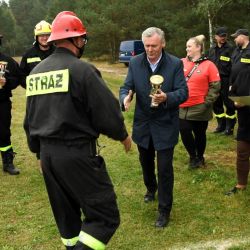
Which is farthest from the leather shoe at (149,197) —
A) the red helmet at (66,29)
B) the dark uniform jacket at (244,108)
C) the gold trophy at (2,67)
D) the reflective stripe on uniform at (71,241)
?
the red helmet at (66,29)

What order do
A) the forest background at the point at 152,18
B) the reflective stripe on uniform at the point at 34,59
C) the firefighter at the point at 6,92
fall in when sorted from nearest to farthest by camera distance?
the firefighter at the point at 6,92 < the reflective stripe on uniform at the point at 34,59 < the forest background at the point at 152,18

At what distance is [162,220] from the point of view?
4980mm

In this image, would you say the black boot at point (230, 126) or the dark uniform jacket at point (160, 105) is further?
the black boot at point (230, 126)

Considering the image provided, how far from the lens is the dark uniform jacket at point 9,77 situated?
6.63 m

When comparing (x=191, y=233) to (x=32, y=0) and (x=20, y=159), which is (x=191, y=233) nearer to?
(x=20, y=159)

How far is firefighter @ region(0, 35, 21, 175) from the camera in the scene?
6585mm

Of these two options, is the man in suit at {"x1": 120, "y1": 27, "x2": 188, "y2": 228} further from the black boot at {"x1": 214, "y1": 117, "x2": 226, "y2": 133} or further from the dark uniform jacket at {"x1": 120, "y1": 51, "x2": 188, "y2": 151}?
the black boot at {"x1": 214, "y1": 117, "x2": 226, "y2": 133}

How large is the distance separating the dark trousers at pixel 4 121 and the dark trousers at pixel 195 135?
2.81 meters

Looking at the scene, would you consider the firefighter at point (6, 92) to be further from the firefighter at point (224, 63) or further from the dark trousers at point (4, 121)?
the firefighter at point (224, 63)

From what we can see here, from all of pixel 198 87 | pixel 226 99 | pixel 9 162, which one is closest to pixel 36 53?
pixel 9 162

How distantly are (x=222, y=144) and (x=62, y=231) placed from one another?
540 centimetres

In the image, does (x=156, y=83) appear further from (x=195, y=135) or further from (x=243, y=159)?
(x=195, y=135)

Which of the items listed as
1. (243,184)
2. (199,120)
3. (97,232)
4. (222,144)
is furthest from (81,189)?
(222,144)

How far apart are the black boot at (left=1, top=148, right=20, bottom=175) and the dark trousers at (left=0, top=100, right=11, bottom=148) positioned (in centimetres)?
15
